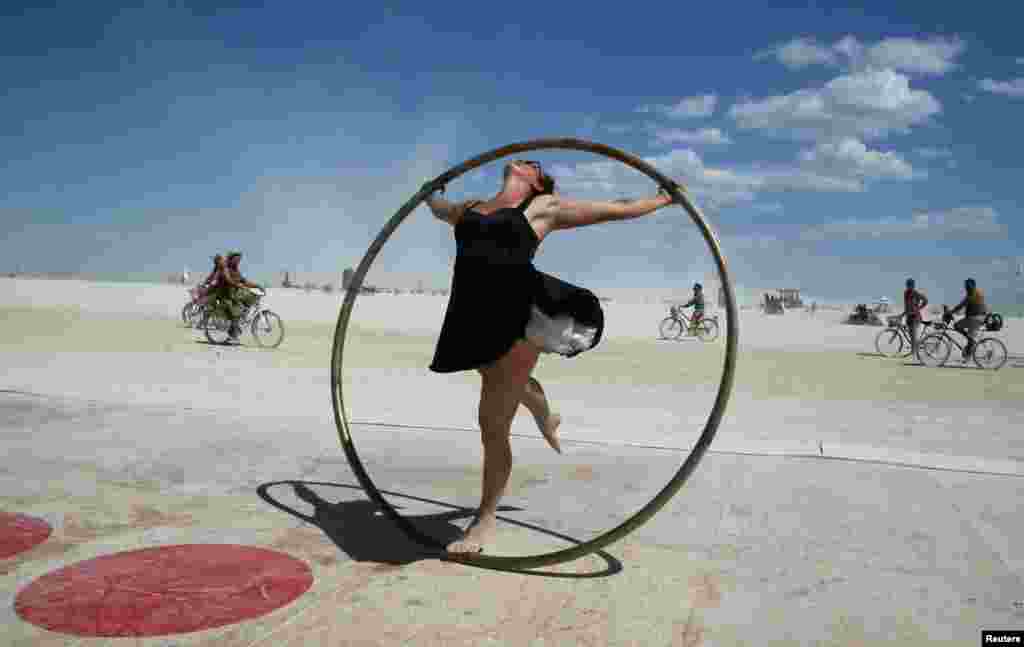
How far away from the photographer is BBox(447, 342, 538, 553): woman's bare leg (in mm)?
4301

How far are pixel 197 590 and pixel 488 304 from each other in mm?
1902

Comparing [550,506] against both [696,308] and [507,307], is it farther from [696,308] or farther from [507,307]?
[696,308]

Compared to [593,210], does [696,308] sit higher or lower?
higher

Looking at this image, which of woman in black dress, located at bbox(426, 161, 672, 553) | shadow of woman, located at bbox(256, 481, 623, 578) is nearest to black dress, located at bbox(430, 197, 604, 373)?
woman in black dress, located at bbox(426, 161, 672, 553)

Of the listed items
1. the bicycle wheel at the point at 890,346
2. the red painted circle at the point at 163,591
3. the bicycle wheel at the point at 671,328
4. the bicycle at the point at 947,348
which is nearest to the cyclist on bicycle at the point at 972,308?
the bicycle at the point at 947,348

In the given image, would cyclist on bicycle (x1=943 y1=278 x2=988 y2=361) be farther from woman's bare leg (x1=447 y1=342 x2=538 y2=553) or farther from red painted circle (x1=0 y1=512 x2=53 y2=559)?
red painted circle (x1=0 y1=512 x2=53 y2=559)

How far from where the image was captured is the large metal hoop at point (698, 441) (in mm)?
3842

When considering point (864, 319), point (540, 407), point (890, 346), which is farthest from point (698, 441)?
point (864, 319)

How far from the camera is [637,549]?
4.46 m

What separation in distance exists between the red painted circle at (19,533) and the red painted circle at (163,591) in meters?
0.44

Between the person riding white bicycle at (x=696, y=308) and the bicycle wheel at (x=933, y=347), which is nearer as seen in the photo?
the bicycle wheel at (x=933, y=347)

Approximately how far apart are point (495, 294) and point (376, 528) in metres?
1.64

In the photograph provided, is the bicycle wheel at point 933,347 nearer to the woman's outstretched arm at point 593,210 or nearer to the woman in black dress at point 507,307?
the woman's outstretched arm at point 593,210

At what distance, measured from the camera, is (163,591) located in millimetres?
3576
